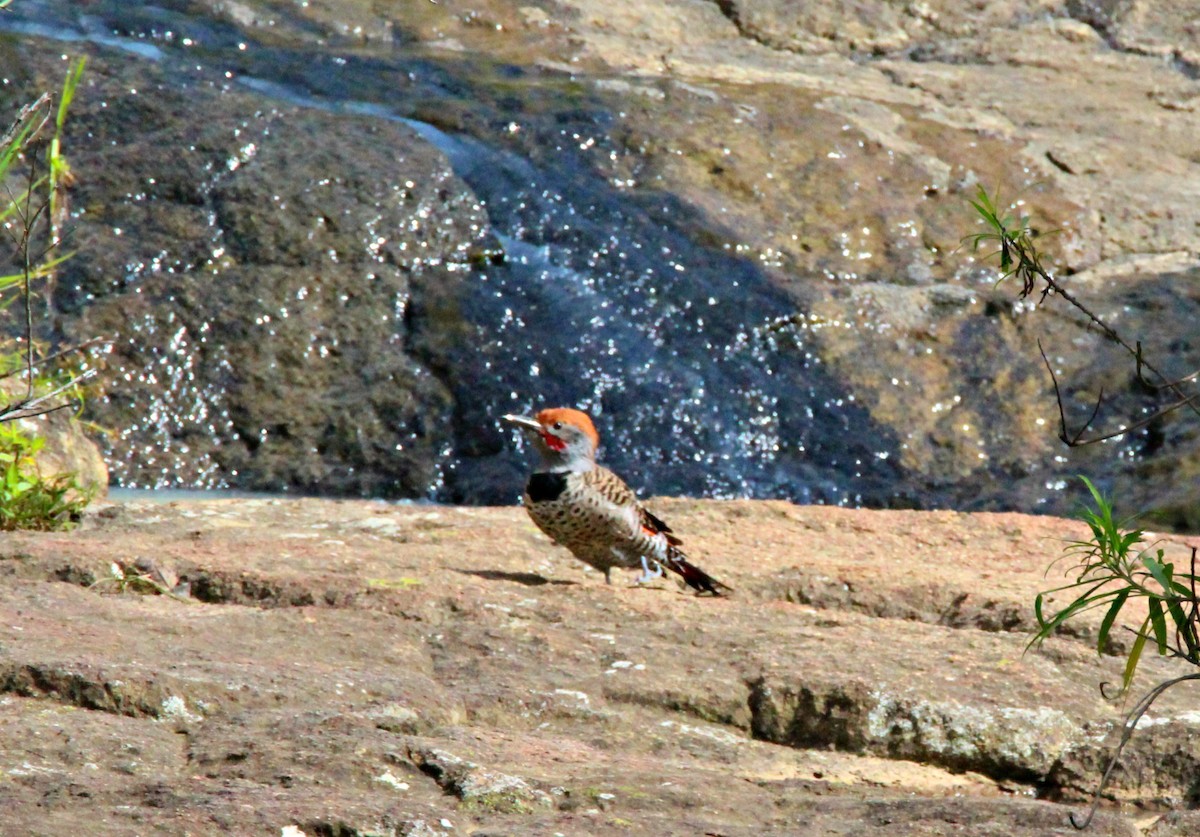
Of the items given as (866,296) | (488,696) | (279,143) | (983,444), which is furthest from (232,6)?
(488,696)

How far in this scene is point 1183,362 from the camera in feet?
27.9

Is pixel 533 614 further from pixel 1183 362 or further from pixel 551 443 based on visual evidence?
pixel 1183 362

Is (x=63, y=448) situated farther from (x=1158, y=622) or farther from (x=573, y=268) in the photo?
(x=1158, y=622)

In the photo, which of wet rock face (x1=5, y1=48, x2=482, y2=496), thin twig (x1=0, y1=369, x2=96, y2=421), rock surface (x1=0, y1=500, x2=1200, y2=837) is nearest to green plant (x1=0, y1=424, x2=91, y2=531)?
rock surface (x1=0, y1=500, x2=1200, y2=837)

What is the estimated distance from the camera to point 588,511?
15.2ft

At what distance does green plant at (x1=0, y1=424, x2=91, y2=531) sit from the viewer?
16.2 feet

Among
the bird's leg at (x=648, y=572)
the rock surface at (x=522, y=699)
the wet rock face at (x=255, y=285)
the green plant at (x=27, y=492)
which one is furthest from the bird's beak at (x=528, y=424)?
the wet rock face at (x=255, y=285)

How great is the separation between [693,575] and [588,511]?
0.39 metres

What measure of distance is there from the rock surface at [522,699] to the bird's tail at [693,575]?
105 mm

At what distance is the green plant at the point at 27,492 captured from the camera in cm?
494

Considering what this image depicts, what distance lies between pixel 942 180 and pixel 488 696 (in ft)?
24.0

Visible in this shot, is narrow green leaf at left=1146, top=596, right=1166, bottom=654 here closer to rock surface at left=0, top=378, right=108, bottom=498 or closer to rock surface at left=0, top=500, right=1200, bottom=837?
rock surface at left=0, top=500, right=1200, bottom=837

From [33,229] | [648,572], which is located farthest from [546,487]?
[33,229]

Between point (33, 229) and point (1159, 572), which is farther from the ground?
point (1159, 572)
